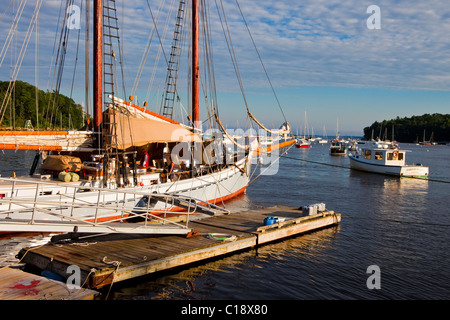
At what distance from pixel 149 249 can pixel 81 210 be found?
6.62 m

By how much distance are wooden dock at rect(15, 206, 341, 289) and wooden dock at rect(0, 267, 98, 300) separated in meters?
0.77

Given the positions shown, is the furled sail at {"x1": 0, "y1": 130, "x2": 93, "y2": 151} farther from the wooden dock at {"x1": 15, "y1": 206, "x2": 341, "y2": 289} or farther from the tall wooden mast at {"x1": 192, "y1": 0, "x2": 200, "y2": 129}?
the tall wooden mast at {"x1": 192, "y1": 0, "x2": 200, "y2": 129}

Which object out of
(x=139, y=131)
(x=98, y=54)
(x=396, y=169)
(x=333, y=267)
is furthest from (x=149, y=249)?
(x=396, y=169)

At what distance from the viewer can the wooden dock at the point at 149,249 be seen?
1258 centimetres

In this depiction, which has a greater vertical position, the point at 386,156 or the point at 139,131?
the point at 139,131

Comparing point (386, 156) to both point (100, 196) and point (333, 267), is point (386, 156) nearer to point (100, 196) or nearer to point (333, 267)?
point (333, 267)

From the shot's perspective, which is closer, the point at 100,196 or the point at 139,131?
the point at 100,196

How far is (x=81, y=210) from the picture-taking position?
1967cm

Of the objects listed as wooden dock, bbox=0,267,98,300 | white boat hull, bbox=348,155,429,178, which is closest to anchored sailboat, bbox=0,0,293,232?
wooden dock, bbox=0,267,98,300

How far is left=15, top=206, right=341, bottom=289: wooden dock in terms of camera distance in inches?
495

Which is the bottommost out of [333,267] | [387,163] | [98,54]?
[333,267]

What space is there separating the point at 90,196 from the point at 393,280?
575 inches

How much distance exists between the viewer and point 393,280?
15.0m

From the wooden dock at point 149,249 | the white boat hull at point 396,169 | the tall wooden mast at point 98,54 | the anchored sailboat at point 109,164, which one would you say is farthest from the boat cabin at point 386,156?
the tall wooden mast at point 98,54
